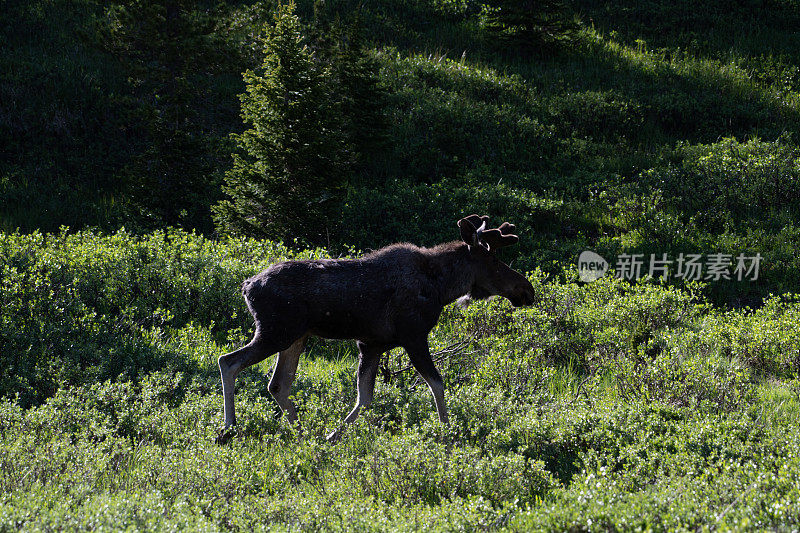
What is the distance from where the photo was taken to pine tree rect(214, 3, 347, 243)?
15.0 m

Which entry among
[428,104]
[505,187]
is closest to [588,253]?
[505,187]

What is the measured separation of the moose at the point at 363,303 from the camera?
23.6 feet

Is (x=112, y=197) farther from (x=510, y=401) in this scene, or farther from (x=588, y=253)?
(x=510, y=401)

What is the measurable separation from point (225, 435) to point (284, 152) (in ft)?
29.1

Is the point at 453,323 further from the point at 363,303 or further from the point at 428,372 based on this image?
the point at 363,303

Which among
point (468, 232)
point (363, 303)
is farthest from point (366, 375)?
point (468, 232)

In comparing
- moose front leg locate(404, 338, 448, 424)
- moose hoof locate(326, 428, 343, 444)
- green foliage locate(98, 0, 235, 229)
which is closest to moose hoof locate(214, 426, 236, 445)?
moose hoof locate(326, 428, 343, 444)

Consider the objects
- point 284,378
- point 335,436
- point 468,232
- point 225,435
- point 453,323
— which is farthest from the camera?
point 453,323

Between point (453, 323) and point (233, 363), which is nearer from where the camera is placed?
point (233, 363)

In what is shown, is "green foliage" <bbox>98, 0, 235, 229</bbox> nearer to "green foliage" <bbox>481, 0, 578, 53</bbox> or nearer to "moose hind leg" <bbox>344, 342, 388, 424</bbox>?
"moose hind leg" <bbox>344, 342, 388, 424</bbox>

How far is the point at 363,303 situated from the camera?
24.4 ft

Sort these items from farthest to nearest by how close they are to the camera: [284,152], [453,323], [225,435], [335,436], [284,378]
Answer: [284,152] < [453,323] < [284,378] < [335,436] < [225,435]
